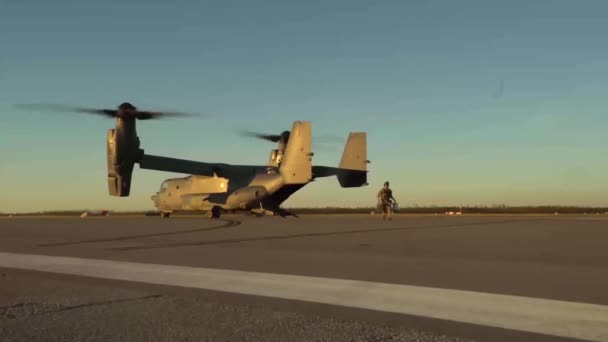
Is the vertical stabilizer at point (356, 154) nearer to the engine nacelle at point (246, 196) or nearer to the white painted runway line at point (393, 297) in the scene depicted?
the engine nacelle at point (246, 196)

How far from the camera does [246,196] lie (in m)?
40.7

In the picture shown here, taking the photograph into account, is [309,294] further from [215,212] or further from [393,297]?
[215,212]

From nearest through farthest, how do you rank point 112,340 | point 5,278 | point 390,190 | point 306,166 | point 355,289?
point 112,340
point 355,289
point 5,278
point 390,190
point 306,166

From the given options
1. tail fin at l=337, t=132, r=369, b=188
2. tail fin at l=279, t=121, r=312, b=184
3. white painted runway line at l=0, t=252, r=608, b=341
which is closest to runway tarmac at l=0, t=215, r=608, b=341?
white painted runway line at l=0, t=252, r=608, b=341

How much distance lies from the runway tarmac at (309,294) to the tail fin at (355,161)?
26.8 meters

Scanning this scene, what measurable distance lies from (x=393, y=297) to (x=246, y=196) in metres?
33.8

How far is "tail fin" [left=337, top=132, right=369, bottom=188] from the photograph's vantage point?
41094mm

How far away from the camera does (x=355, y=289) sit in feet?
26.5

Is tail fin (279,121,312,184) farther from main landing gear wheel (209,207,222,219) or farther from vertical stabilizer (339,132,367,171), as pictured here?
main landing gear wheel (209,207,222,219)

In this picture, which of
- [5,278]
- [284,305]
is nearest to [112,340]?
[284,305]

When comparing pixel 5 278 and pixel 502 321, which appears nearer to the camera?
pixel 502 321

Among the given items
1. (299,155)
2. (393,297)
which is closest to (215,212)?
(299,155)

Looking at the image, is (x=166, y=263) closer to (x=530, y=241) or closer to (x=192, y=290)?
(x=192, y=290)

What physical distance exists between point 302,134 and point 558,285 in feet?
100
